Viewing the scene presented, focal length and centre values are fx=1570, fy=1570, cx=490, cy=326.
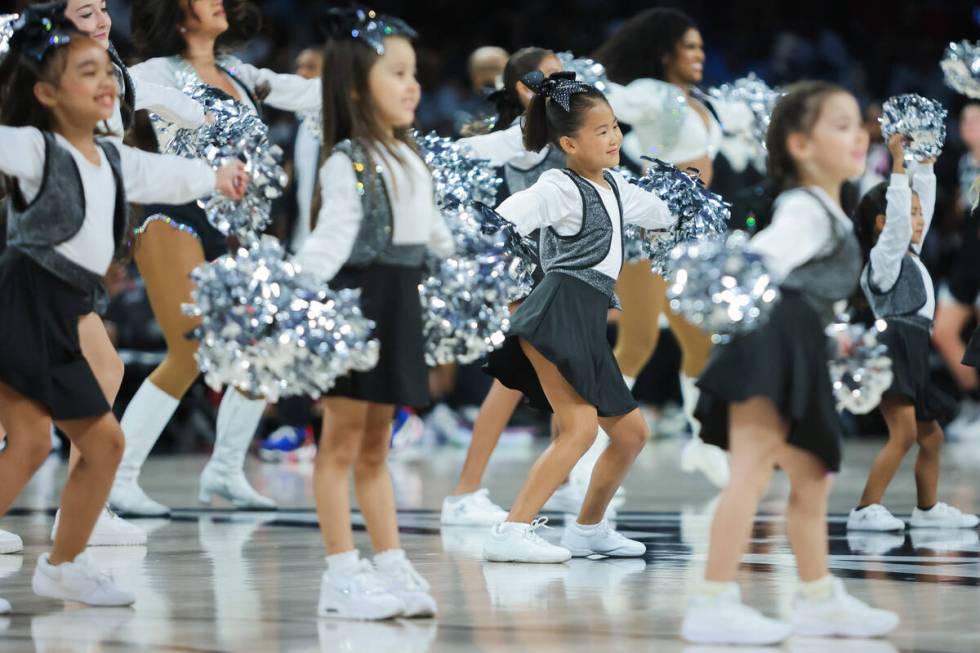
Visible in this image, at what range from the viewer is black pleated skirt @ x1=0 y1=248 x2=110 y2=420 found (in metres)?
3.64


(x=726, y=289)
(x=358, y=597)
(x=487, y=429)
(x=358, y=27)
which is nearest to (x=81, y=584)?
(x=358, y=597)

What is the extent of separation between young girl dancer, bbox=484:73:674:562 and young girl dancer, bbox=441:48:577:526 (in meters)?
0.80

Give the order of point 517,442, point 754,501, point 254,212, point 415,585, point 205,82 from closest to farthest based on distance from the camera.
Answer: point 754,501
point 415,585
point 254,212
point 205,82
point 517,442

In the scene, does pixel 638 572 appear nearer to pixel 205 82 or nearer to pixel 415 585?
pixel 415 585

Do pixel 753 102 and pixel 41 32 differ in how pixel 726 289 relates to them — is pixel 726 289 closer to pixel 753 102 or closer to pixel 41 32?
pixel 41 32

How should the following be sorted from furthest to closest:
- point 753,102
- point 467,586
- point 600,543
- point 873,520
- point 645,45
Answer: point 645,45, point 753,102, point 873,520, point 600,543, point 467,586

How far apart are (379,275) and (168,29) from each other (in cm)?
234

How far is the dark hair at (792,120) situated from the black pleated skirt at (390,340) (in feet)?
2.91

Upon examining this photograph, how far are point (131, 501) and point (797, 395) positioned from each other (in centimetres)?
312

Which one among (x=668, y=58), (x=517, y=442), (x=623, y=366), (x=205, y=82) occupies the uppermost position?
(x=668, y=58)

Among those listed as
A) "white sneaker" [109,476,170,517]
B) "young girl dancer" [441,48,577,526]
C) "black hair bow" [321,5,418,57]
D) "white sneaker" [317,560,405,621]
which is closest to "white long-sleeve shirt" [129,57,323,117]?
"young girl dancer" [441,48,577,526]

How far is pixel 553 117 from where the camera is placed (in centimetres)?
478

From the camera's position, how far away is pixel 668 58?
6.66m

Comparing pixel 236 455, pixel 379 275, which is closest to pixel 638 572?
pixel 379 275
